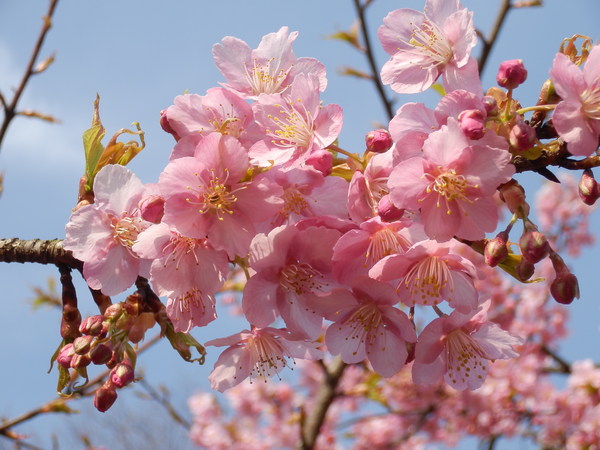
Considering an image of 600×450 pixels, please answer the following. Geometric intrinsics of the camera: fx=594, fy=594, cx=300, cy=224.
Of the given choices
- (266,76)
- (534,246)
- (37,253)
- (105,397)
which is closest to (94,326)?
(105,397)

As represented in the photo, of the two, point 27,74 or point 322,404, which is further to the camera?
point 322,404

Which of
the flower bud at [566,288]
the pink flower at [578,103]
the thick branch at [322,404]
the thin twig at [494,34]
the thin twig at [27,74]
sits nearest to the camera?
the pink flower at [578,103]

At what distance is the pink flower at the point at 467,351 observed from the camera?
146 cm

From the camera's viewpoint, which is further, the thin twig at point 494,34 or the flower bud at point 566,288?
the thin twig at point 494,34

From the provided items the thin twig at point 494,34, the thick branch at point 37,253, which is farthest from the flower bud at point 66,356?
the thin twig at point 494,34

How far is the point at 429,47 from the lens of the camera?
1435 mm

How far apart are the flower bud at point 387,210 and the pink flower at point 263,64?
49cm

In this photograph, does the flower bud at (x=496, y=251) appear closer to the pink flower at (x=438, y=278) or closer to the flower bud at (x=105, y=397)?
the pink flower at (x=438, y=278)

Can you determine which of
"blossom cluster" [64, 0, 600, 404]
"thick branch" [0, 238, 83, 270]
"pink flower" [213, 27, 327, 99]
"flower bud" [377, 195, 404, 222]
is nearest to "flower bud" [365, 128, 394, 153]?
"blossom cluster" [64, 0, 600, 404]

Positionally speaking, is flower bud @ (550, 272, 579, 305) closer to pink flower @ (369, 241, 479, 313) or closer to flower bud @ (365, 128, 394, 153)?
pink flower @ (369, 241, 479, 313)

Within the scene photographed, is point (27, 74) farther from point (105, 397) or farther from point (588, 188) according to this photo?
point (588, 188)

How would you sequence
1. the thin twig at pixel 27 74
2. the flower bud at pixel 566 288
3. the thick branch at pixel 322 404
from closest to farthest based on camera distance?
the flower bud at pixel 566 288 < the thin twig at pixel 27 74 < the thick branch at pixel 322 404

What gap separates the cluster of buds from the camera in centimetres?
137

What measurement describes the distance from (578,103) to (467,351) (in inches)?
26.2
